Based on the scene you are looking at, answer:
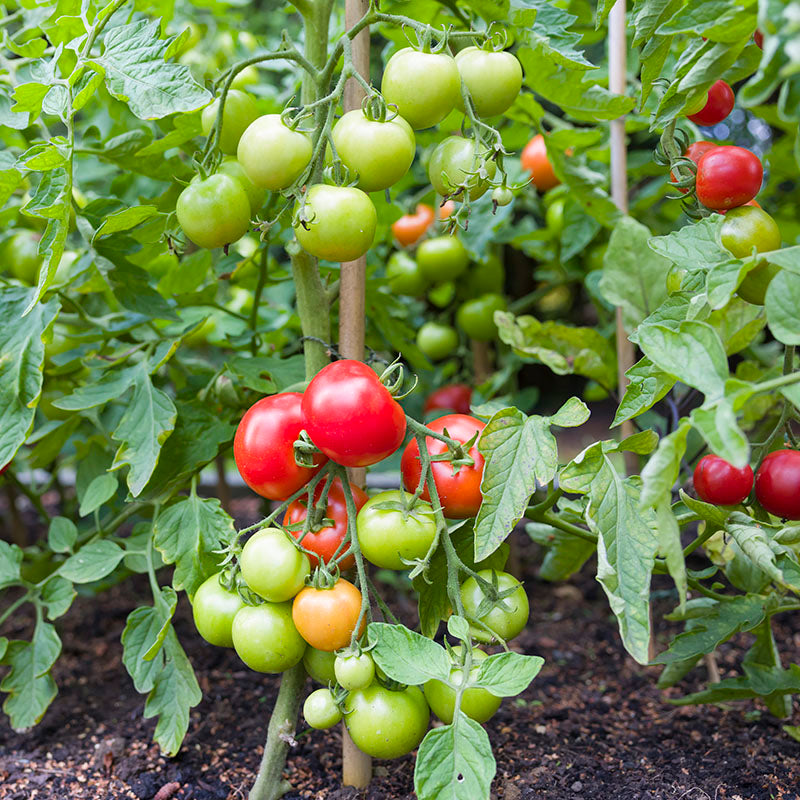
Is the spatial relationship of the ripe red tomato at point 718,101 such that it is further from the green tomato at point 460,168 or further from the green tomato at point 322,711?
the green tomato at point 322,711

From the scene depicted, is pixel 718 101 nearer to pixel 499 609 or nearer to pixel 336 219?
pixel 336 219

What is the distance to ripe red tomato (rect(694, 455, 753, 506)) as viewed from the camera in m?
0.71

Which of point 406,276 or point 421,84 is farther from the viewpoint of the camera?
point 406,276

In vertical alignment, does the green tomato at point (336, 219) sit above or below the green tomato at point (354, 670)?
above

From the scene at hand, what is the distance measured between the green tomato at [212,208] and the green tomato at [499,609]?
39 centimetres

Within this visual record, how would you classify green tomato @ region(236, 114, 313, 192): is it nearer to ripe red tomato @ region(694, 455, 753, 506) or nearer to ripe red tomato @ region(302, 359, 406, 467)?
ripe red tomato @ region(302, 359, 406, 467)

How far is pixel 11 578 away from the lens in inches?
34.4

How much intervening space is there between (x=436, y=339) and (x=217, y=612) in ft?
2.81

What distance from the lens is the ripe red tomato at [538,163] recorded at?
4.08 ft

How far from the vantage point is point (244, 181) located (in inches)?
29.1

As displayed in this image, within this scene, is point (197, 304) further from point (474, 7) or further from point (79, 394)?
point (474, 7)

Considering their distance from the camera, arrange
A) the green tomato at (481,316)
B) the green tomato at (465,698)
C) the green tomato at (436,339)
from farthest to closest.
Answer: the green tomato at (436,339)
the green tomato at (481,316)
the green tomato at (465,698)

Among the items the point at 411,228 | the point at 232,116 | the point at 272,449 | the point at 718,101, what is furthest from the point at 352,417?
the point at 411,228

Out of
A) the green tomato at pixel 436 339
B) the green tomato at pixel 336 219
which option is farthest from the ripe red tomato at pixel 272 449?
the green tomato at pixel 436 339
